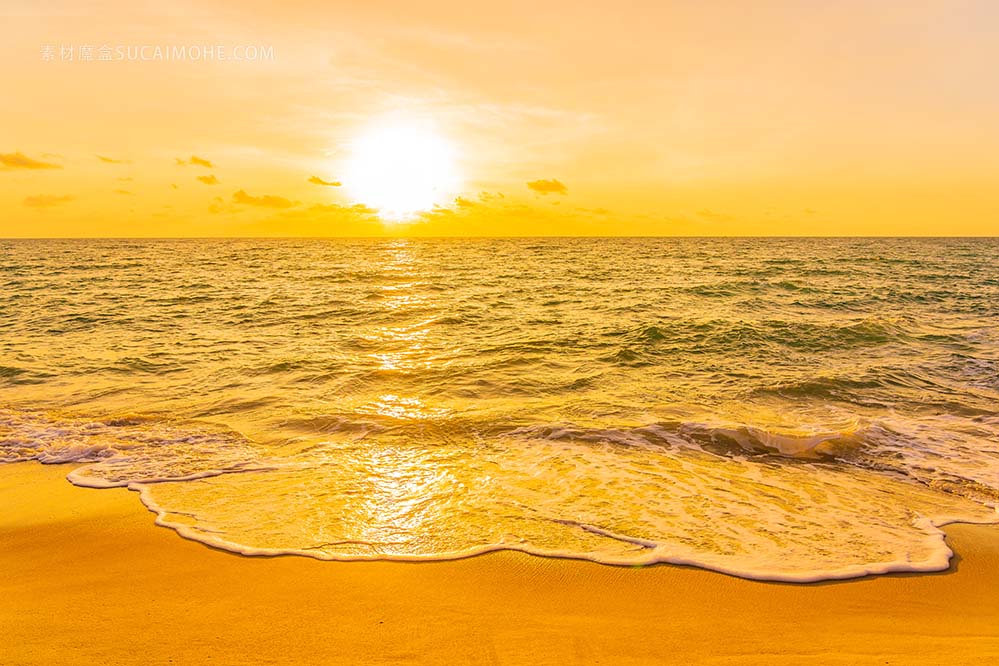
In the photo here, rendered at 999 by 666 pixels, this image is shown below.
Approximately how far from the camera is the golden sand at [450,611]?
359cm

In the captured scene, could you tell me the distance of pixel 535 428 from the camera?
8.78 meters

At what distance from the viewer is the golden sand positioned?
11.8ft

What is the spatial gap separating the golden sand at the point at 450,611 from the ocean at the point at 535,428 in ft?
0.86

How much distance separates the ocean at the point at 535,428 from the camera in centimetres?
544

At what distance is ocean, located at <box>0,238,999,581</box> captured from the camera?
17.8 ft

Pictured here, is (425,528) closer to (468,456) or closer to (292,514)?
(292,514)

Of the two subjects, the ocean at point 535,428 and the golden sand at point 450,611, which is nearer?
the golden sand at point 450,611

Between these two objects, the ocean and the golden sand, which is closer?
the golden sand

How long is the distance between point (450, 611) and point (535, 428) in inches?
189

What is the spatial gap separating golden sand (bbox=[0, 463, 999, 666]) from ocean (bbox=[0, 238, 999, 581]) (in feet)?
0.86

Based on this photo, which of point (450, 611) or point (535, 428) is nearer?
point (450, 611)

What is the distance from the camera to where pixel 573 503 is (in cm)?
612

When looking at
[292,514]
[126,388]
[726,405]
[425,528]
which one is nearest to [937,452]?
[726,405]

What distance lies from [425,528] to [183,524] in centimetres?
225
